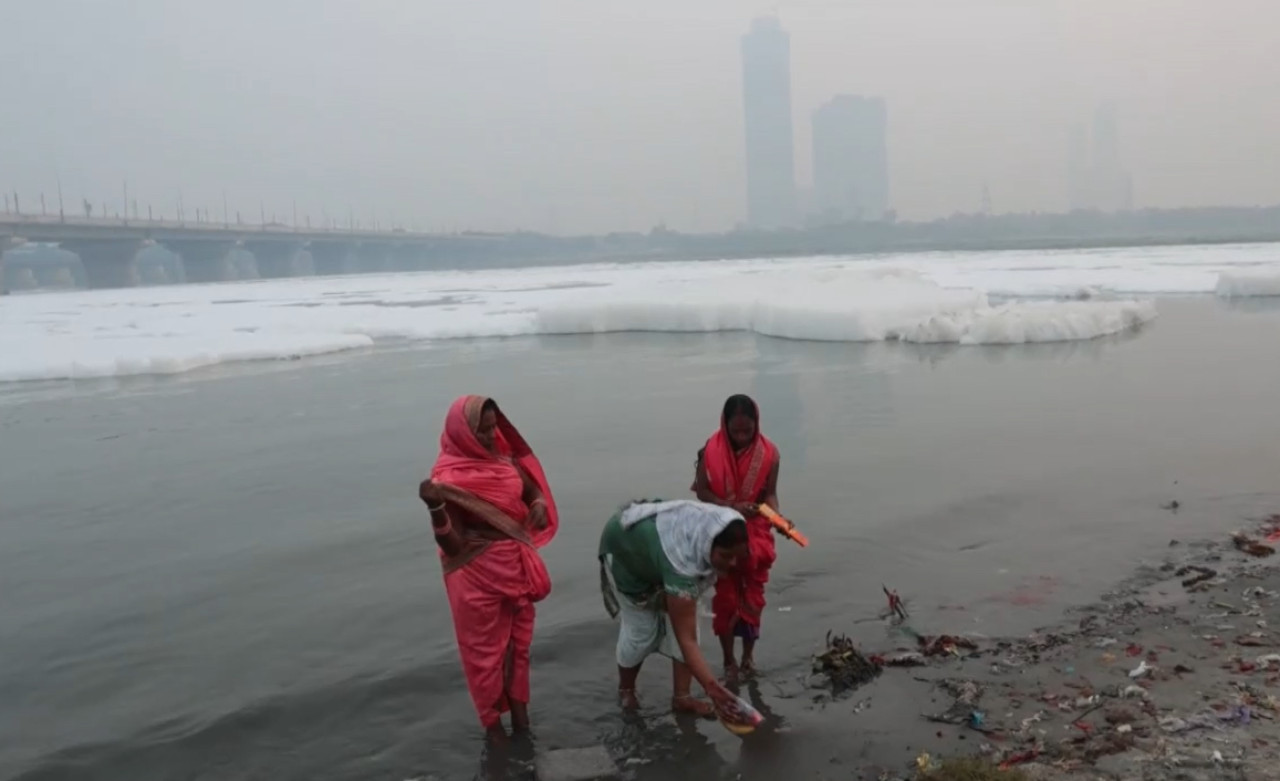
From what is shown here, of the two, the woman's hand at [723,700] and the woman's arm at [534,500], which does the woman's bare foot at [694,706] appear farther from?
the woman's arm at [534,500]

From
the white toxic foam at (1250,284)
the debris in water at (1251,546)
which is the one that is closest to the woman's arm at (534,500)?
the debris in water at (1251,546)

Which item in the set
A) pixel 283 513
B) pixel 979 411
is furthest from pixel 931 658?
pixel 979 411

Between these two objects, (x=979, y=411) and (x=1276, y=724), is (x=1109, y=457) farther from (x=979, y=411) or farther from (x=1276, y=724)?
(x=1276, y=724)

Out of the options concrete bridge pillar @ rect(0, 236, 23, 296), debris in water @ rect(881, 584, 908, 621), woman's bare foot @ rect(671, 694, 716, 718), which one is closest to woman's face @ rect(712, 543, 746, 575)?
woman's bare foot @ rect(671, 694, 716, 718)

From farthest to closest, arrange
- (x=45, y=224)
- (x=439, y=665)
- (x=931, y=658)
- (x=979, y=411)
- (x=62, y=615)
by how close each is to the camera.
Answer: (x=45, y=224) < (x=979, y=411) < (x=62, y=615) < (x=439, y=665) < (x=931, y=658)

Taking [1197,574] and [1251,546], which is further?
[1251,546]

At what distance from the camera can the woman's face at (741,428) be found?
448 cm

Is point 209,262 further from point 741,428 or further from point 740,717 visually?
point 740,717

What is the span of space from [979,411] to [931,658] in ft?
21.0

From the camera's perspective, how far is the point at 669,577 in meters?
3.83

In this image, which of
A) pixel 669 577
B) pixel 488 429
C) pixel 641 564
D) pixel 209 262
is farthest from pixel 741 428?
pixel 209 262

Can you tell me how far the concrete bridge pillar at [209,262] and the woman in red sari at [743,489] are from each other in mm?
88780

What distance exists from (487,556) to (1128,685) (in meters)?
2.73

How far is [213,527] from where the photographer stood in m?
7.70
